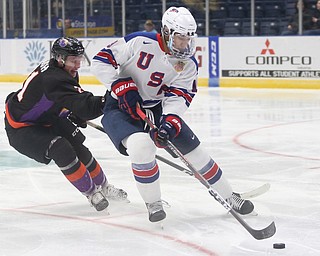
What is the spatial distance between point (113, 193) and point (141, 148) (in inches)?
26.9

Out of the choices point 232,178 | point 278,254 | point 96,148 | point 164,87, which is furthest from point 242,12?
point 278,254

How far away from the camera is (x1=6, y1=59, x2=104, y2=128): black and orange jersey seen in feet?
12.2

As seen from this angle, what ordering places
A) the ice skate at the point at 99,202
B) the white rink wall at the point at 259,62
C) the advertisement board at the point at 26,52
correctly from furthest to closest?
1. the advertisement board at the point at 26,52
2. the white rink wall at the point at 259,62
3. the ice skate at the point at 99,202

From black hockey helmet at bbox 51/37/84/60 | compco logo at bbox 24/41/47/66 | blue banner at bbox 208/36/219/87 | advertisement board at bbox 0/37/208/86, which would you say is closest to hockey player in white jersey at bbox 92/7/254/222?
black hockey helmet at bbox 51/37/84/60

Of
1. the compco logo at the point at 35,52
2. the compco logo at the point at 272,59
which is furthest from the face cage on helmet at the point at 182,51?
the compco logo at the point at 35,52

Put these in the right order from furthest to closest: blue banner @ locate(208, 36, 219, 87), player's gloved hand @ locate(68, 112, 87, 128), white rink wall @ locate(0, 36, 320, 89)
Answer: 1. blue banner @ locate(208, 36, 219, 87)
2. white rink wall @ locate(0, 36, 320, 89)
3. player's gloved hand @ locate(68, 112, 87, 128)

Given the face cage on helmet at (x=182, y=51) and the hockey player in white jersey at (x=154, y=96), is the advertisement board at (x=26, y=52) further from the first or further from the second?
the face cage on helmet at (x=182, y=51)

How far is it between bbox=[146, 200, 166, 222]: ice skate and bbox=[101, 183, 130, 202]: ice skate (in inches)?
21.6

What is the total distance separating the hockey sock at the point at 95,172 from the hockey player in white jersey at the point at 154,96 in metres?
0.37

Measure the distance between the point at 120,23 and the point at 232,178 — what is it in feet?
30.6

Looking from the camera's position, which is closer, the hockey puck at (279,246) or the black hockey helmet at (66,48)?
the hockey puck at (279,246)

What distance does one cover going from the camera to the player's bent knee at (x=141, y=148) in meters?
3.52

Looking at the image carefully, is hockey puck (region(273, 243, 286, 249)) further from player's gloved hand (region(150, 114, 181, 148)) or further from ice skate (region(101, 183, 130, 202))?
ice skate (region(101, 183, 130, 202))

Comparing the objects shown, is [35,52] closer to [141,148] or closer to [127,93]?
[127,93]
